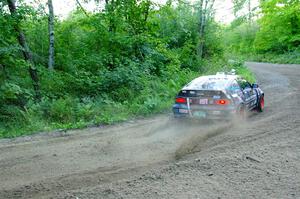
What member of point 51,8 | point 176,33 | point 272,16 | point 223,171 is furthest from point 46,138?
point 272,16

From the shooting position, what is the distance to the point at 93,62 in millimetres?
14289

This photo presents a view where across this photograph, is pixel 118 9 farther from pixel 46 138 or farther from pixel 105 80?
pixel 46 138

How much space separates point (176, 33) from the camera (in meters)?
20.5

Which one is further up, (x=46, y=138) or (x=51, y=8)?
(x=51, y=8)

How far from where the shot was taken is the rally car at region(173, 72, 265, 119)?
28.0ft

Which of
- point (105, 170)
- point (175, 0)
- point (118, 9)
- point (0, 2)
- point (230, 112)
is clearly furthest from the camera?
point (175, 0)

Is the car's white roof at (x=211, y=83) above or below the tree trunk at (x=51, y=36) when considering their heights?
below

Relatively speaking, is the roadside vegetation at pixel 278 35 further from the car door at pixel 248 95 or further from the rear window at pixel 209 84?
the rear window at pixel 209 84

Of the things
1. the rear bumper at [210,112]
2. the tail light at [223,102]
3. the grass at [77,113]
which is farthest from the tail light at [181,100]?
the grass at [77,113]

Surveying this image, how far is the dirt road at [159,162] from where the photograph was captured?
15.5 ft

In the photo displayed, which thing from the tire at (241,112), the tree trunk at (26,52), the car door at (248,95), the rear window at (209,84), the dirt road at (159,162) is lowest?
the dirt road at (159,162)

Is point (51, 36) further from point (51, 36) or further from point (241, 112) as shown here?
point (241, 112)

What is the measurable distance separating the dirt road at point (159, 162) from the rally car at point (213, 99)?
0.41 m

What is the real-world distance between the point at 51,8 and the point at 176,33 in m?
9.40
